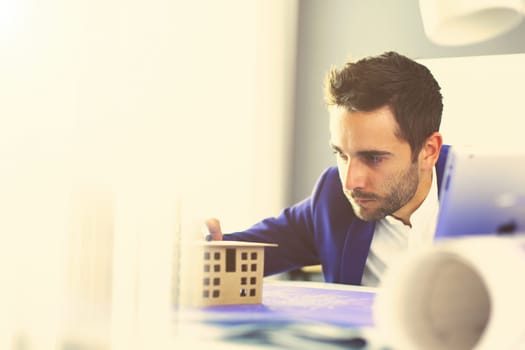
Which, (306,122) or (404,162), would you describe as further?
(306,122)

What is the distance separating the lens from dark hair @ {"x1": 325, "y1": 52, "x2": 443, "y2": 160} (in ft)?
7.77

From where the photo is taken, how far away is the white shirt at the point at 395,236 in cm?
237

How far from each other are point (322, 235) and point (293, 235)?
4.8 inches

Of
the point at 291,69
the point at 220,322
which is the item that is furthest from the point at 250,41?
the point at 220,322

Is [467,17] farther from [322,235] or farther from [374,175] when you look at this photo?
[322,235]

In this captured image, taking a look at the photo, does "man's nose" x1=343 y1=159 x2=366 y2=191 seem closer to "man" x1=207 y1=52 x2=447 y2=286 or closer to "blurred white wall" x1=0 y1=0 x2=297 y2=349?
"man" x1=207 y1=52 x2=447 y2=286

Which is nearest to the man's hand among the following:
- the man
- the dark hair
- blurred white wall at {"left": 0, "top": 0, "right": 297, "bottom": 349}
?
blurred white wall at {"left": 0, "top": 0, "right": 297, "bottom": 349}

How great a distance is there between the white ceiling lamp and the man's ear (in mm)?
414

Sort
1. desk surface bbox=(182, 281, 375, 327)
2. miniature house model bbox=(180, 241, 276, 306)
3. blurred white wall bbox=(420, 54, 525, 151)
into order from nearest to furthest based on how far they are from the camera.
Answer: desk surface bbox=(182, 281, 375, 327)
miniature house model bbox=(180, 241, 276, 306)
blurred white wall bbox=(420, 54, 525, 151)

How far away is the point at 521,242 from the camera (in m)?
1.06

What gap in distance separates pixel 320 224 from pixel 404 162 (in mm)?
433

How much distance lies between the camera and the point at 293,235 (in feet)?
8.51

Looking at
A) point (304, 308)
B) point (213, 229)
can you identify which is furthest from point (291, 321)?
point (213, 229)

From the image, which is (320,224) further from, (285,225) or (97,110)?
(97,110)
